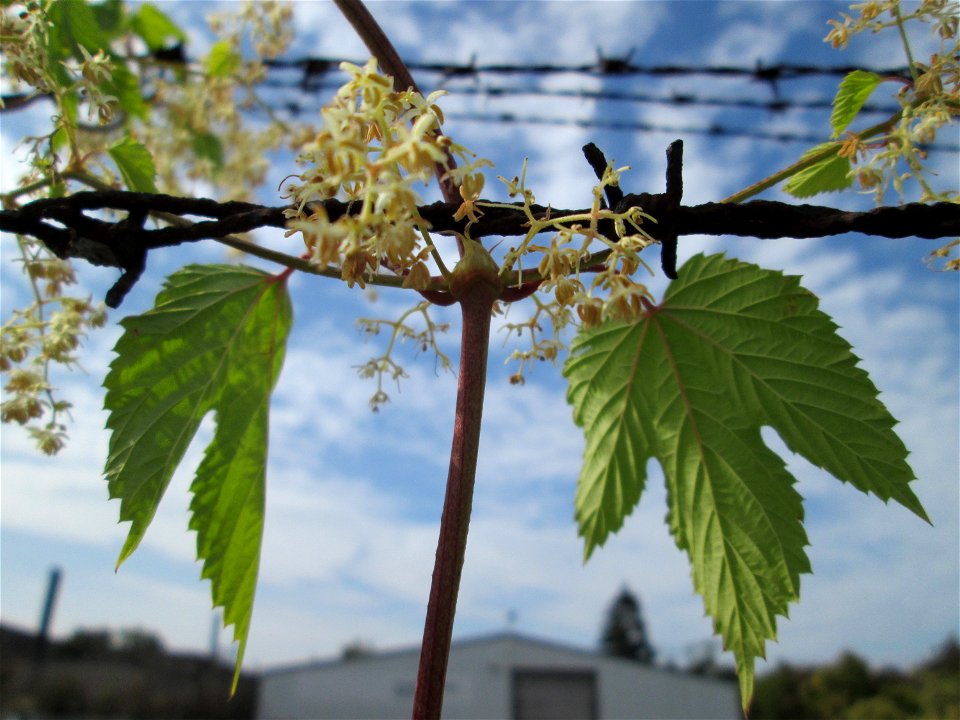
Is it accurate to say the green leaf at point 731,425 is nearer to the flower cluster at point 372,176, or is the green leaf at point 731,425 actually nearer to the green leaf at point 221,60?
the flower cluster at point 372,176

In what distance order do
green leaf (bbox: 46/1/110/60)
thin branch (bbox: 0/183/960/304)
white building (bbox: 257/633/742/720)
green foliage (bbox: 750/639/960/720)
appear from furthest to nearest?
1. white building (bbox: 257/633/742/720)
2. green foliage (bbox: 750/639/960/720)
3. green leaf (bbox: 46/1/110/60)
4. thin branch (bbox: 0/183/960/304)

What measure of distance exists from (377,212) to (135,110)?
1.52 metres

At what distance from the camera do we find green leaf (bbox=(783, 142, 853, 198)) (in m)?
0.86

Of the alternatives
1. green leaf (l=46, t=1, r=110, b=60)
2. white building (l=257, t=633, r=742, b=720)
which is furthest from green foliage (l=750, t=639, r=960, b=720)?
green leaf (l=46, t=1, r=110, b=60)

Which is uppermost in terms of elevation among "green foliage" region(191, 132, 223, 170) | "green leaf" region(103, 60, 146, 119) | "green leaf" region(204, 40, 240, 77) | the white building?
"green leaf" region(204, 40, 240, 77)

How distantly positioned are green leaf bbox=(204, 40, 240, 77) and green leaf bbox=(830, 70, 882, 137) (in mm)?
2124

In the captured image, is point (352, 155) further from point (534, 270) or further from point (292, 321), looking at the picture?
point (292, 321)

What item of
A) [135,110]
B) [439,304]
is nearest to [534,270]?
[439,304]

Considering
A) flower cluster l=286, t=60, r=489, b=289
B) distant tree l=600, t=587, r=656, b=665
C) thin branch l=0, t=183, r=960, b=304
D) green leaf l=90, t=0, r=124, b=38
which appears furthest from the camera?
distant tree l=600, t=587, r=656, b=665

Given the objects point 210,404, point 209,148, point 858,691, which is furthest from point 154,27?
point 858,691

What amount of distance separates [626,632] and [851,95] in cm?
5177

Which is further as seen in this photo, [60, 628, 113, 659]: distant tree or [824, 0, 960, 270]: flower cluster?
[60, 628, 113, 659]: distant tree

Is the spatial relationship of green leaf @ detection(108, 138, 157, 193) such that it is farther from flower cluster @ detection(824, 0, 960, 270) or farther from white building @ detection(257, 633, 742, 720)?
white building @ detection(257, 633, 742, 720)

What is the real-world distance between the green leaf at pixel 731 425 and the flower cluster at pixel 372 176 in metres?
0.40
